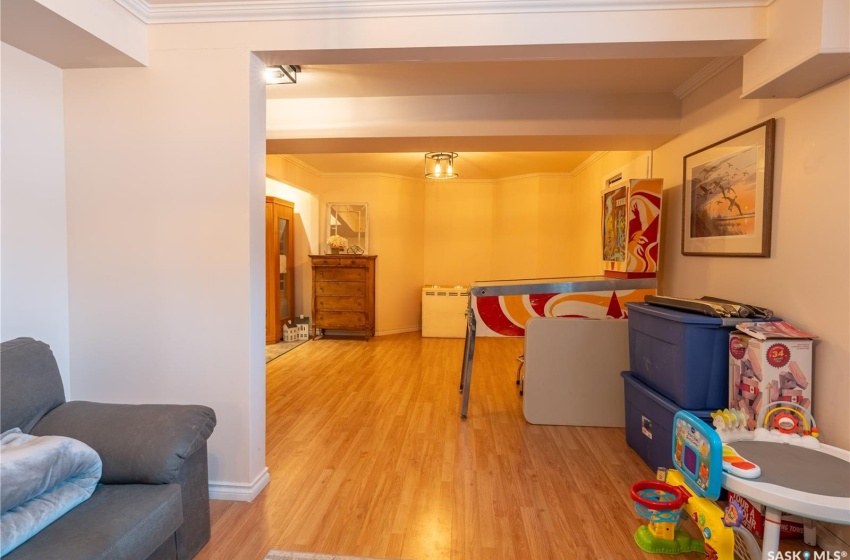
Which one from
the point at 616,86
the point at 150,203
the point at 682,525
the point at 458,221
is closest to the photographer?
the point at 682,525

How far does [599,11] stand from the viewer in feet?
6.57

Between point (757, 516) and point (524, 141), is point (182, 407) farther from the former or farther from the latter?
point (524, 141)

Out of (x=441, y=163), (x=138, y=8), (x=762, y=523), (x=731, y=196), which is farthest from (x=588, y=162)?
(x=138, y=8)

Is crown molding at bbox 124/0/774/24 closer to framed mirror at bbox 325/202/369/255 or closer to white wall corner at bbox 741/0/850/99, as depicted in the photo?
white wall corner at bbox 741/0/850/99

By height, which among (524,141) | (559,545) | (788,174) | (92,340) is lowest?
(559,545)

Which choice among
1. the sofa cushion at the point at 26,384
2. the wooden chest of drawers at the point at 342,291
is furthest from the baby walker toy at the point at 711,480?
the wooden chest of drawers at the point at 342,291

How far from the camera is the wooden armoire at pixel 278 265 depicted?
5.69 meters

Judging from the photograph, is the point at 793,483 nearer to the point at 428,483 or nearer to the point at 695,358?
the point at 695,358

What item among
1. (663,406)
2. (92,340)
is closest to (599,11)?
(663,406)

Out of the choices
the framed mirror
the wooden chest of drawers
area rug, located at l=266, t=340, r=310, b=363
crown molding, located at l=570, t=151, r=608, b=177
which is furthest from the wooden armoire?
crown molding, located at l=570, t=151, r=608, b=177

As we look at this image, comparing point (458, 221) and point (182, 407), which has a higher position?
point (458, 221)

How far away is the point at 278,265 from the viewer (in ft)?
19.5

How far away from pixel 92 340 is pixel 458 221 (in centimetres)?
558

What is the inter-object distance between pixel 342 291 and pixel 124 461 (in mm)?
4708
